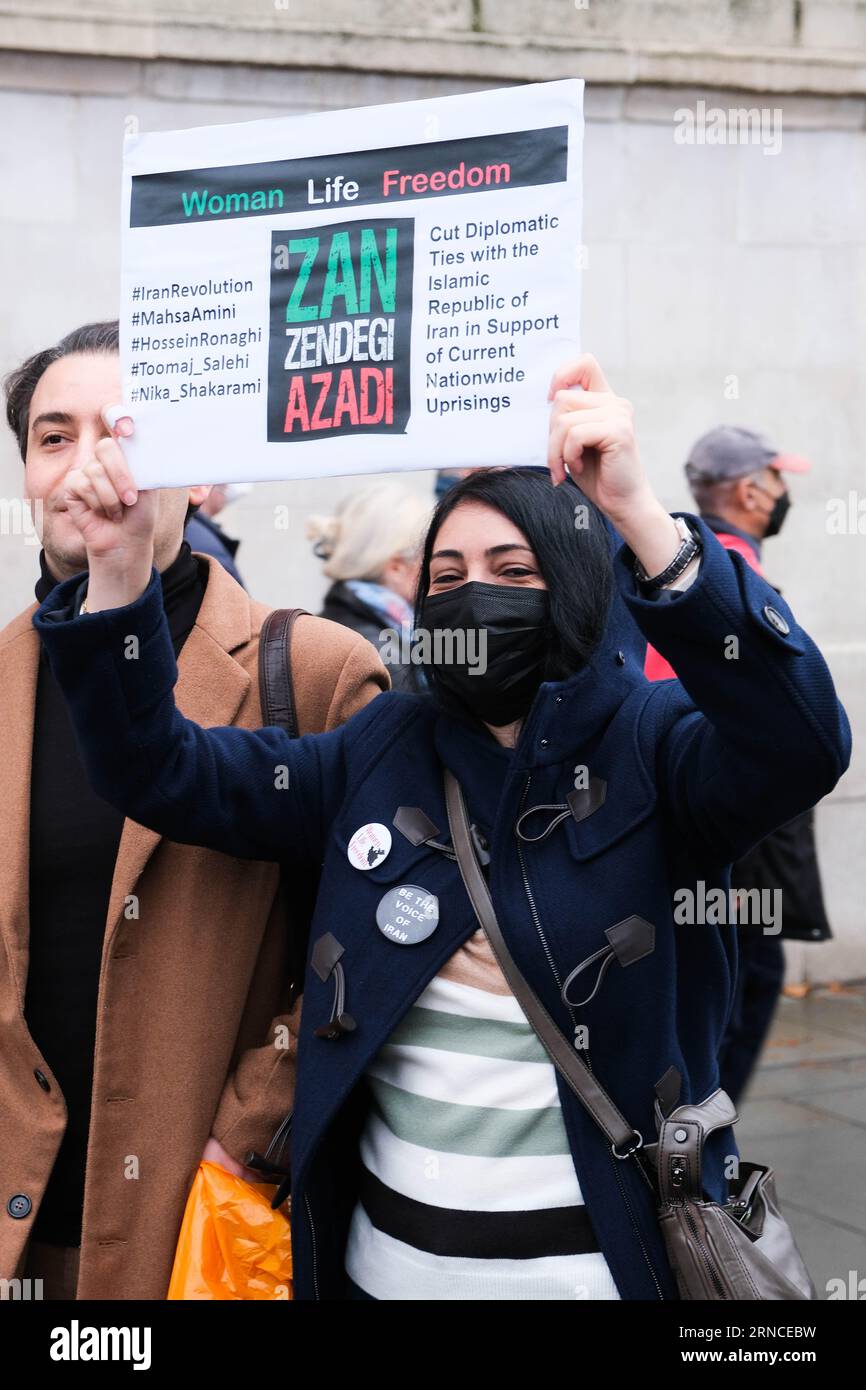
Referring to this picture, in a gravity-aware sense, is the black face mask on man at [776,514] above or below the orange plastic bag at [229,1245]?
above

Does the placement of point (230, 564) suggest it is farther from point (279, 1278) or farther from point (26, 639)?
point (279, 1278)

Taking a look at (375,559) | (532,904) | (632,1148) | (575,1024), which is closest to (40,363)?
(532,904)

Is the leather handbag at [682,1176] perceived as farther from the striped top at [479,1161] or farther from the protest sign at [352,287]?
the protest sign at [352,287]

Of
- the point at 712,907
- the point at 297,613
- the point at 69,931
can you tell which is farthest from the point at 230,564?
the point at 712,907

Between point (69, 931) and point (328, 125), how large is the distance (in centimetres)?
132

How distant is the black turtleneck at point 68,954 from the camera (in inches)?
103

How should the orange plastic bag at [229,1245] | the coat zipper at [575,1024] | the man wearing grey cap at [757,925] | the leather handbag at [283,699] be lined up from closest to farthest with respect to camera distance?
the coat zipper at [575,1024]
the orange plastic bag at [229,1245]
the leather handbag at [283,699]
the man wearing grey cap at [757,925]

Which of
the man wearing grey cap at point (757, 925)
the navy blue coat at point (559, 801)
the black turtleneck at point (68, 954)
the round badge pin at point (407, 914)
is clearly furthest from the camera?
the man wearing grey cap at point (757, 925)

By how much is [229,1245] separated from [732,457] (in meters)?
3.92

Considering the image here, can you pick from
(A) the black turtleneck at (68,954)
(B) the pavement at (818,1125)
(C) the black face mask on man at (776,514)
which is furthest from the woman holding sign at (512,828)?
(C) the black face mask on man at (776,514)

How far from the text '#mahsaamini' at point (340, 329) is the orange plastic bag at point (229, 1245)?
46.3 inches

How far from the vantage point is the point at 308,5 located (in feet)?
23.4

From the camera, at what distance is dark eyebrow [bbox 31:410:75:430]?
2652 millimetres

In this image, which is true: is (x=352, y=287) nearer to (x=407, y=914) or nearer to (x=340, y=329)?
(x=340, y=329)
